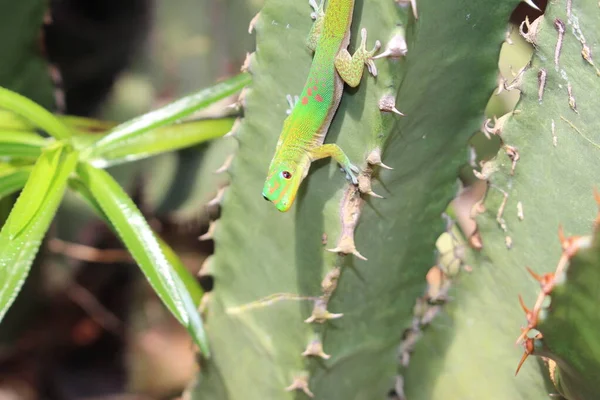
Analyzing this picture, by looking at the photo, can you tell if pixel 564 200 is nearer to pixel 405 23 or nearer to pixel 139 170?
pixel 405 23

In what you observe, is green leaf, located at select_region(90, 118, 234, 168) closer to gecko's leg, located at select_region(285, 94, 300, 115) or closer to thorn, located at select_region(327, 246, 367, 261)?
gecko's leg, located at select_region(285, 94, 300, 115)

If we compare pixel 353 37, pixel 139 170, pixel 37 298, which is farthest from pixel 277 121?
pixel 37 298

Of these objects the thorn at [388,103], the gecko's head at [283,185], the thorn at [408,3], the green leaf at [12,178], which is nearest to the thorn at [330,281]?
the gecko's head at [283,185]

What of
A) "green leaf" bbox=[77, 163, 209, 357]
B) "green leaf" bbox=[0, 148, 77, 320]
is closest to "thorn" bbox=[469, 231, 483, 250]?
"green leaf" bbox=[77, 163, 209, 357]

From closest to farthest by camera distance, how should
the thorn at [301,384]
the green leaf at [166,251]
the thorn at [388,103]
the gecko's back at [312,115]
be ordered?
1. the thorn at [388,103]
2. the gecko's back at [312,115]
3. the thorn at [301,384]
4. the green leaf at [166,251]

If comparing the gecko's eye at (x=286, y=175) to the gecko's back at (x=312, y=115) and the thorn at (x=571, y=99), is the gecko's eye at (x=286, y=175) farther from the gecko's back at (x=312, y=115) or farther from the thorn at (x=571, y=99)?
the thorn at (x=571, y=99)

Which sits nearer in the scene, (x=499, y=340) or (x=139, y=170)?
(x=499, y=340)
